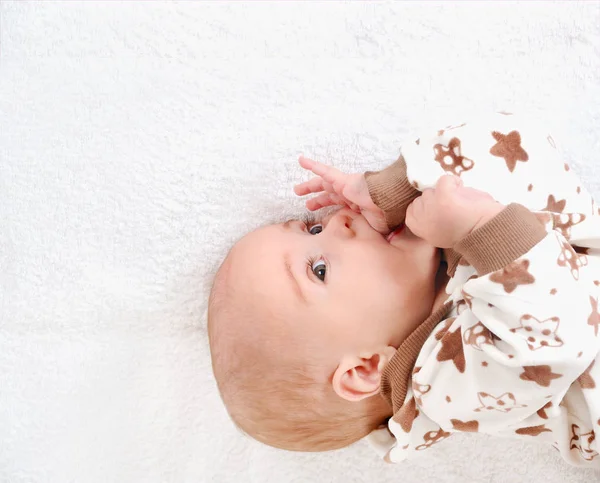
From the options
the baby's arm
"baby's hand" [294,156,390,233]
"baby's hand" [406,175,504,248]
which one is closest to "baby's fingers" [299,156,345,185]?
"baby's hand" [294,156,390,233]

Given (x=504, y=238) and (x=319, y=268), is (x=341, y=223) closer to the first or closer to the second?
(x=319, y=268)

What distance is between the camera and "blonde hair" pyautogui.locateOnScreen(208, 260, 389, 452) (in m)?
1.10

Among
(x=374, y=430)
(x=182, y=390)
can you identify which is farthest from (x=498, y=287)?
(x=182, y=390)

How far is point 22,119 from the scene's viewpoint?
138 centimetres

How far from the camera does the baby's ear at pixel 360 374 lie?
110 cm

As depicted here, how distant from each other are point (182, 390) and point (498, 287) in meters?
0.72

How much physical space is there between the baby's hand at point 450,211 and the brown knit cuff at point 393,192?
0.05 meters

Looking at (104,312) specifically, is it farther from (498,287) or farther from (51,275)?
(498,287)

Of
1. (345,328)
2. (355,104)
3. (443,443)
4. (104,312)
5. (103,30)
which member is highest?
(103,30)

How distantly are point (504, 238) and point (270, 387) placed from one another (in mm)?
448

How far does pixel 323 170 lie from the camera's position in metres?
1.24

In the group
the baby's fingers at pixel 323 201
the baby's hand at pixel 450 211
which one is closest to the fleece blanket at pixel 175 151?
the baby's fingers at pixel 323 201

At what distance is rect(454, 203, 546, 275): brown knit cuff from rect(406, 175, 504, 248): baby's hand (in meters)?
0.02

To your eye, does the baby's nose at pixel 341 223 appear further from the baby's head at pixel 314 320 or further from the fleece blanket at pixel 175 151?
the fleece blanket at pixel 175 151
